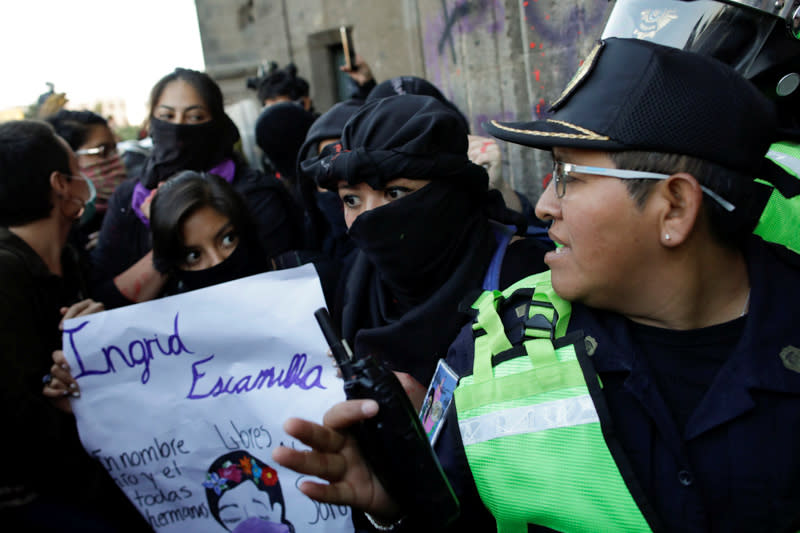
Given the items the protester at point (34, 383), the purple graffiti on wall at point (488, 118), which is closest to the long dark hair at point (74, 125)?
the protester at point (34, 383)

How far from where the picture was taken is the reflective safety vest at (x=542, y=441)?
1154 millimetres

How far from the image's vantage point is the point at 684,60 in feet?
4.00

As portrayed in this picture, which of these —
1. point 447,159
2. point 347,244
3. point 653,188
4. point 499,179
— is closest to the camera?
point 653,188

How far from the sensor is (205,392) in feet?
5.92

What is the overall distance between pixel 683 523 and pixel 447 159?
1.24 metres

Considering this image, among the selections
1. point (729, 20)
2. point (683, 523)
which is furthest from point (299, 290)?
point (729, 20)

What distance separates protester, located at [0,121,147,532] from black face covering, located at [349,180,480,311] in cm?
109

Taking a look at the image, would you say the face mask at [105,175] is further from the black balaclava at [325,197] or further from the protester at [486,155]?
the protester at [486,155]

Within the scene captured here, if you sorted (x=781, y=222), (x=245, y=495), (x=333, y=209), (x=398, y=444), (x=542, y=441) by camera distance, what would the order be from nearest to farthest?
(x=398, y=444) → (x=542, y=441) → (x=781, y=222) → (x=245, y=495) → (x=333, y=209)

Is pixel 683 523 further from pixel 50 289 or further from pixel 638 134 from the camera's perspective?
pixel 50 289

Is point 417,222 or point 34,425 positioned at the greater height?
point 417,222

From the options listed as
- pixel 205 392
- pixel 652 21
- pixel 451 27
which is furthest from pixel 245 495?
pixel 451 27

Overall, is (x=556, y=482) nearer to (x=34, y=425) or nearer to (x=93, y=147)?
(x=34, y=425)

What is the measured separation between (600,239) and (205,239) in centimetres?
172
